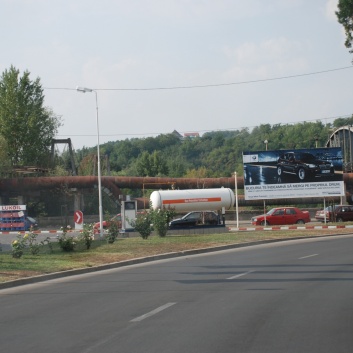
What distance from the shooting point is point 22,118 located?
7131 cm

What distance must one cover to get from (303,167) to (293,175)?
0.97 m

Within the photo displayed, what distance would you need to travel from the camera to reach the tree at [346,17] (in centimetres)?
2911

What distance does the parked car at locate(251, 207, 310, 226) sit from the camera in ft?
168

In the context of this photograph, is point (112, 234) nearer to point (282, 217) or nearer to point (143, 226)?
A: point (143, 226)

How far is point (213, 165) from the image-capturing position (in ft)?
440

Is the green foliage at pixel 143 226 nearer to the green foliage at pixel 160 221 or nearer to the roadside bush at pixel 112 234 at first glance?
the green foliage at pixel 160 221

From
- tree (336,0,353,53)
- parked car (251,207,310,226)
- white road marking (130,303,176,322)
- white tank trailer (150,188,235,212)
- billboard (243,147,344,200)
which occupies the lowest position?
parked car (251,207,310,226)

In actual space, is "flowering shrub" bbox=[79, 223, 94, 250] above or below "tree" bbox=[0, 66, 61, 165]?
below

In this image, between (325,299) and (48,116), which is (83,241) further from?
(48,116)

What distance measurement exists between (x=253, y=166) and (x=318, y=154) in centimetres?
509

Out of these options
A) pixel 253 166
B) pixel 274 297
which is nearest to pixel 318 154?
pixel 253 166

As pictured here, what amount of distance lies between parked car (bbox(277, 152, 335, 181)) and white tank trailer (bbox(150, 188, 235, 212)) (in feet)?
24.7

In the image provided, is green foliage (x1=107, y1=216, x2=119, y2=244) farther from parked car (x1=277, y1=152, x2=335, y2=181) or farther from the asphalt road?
parked car (x1=277, y1=152, x2=335, y2=181)

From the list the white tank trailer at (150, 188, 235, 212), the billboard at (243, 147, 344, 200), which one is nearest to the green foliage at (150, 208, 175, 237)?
the white tank trailer at (150, 188, 235, 212)
